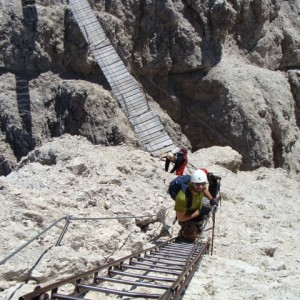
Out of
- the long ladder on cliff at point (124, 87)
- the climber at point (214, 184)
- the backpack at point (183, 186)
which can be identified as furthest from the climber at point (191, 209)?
the long ladder on cliff at point (124, 87)

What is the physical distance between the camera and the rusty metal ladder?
3119mm

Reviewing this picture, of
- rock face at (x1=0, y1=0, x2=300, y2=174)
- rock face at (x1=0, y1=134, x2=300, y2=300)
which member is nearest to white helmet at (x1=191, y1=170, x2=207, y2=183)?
rock face at (x1=0, y1=134, x2=300, y2=300)

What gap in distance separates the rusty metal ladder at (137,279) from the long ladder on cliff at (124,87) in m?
8.88

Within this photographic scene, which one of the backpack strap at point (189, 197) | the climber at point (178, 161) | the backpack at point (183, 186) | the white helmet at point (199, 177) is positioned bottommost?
the climber at point (178, 161)

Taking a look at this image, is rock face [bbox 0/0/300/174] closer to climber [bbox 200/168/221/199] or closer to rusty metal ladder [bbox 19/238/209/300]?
climber [bbox 200/168/221/199]

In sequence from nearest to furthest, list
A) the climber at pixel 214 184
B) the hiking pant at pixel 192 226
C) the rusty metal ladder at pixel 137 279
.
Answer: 1. the rusty metal ladder at pixel 137 279
2. the hiking pant at pixel 192 226
3. the climber at pixel 214 184

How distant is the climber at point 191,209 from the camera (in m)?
5.94

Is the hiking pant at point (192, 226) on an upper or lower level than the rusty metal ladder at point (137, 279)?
lower

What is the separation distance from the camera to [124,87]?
623 inches

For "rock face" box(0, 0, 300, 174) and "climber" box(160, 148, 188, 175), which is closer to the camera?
"climber" box(160, 148, 188, 175)

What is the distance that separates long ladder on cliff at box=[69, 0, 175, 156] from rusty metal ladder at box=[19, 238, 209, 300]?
350 inches

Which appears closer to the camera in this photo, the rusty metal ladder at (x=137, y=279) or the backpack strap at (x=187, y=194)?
the rusty metal ladder at (x=137, y=279)

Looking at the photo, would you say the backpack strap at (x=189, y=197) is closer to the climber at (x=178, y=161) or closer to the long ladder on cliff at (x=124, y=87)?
the climber at (x=178, y=161)

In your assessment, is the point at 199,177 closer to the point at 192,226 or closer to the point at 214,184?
the point at 192,226
